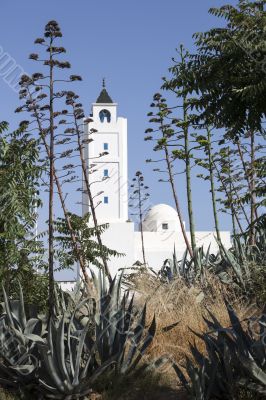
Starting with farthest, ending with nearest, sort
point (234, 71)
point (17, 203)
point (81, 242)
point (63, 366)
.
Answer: point (81, 242)
point (17, 203)
point (234, 71)
point (63, 366)

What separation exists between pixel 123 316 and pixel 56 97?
5817mm

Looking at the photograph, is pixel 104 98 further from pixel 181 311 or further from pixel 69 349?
pixel 69 349

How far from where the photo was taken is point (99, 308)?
18.2 ft

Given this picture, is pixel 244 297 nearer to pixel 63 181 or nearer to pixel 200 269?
pixel 200 269

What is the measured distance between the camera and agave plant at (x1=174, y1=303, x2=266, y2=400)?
448cm

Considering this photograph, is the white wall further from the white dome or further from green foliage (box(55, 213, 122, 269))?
green foliage (box(55, 213, 122, 269))

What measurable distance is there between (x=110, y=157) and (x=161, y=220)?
6840 millimetres

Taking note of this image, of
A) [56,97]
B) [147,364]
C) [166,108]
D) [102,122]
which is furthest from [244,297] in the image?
[102,122]

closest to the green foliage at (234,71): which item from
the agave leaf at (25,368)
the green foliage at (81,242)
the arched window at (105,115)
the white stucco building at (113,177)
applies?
the agave leaf at (25,368)

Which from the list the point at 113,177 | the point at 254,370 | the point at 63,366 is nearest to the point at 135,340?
the point at 63,366

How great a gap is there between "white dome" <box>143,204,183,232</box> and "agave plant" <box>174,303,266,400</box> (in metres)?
29.5

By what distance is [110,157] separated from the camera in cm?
3038

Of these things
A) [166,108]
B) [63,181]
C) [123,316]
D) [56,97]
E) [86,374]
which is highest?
[166,108]

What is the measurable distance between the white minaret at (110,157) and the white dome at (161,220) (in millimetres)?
4302
